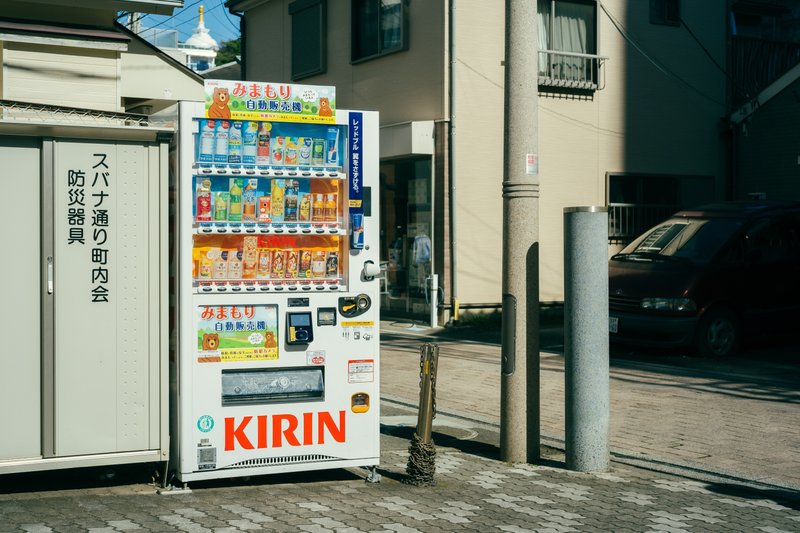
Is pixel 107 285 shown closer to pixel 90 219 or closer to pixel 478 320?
pixel 90 219

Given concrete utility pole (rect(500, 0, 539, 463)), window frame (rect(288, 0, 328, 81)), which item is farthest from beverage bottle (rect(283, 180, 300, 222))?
window frame (rect(288, 0, 328, 81))

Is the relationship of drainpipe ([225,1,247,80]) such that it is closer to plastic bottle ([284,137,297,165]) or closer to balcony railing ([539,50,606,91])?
balcony railing ([539,50,606,91])

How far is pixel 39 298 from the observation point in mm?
6070

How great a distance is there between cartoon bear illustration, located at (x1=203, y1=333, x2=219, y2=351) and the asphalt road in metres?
3.48

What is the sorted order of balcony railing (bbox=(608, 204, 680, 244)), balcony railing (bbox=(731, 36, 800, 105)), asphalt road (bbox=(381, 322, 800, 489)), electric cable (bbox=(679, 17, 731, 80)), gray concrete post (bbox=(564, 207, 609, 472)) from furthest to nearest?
balcony railing (bbox=(731, 36, 800, 105)) < electric cable (bbox=(679, 17, 731, 80)) < balcony railing (bbox=(608, 204, 680, 244)) < asphalt road (bbox=(381, 322, 800, 489)) < gray concrete post (bbox=(564, 207, 609, 472))

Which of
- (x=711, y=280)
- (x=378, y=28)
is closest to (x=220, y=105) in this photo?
(x=711, y=280)

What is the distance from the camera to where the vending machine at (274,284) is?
6.28 metres

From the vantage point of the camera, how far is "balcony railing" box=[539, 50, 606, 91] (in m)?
18.8

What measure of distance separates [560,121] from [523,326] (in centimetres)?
1241

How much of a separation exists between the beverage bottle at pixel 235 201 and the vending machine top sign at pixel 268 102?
43 cm

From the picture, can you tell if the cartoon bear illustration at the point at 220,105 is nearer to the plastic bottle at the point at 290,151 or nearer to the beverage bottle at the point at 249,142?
the beverage bottle at the point at 249,142

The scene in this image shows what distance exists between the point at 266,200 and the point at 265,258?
0.39 metres

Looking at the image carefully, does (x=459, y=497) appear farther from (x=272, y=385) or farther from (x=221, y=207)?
(x=221, y=207)

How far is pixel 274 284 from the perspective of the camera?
6547mm
